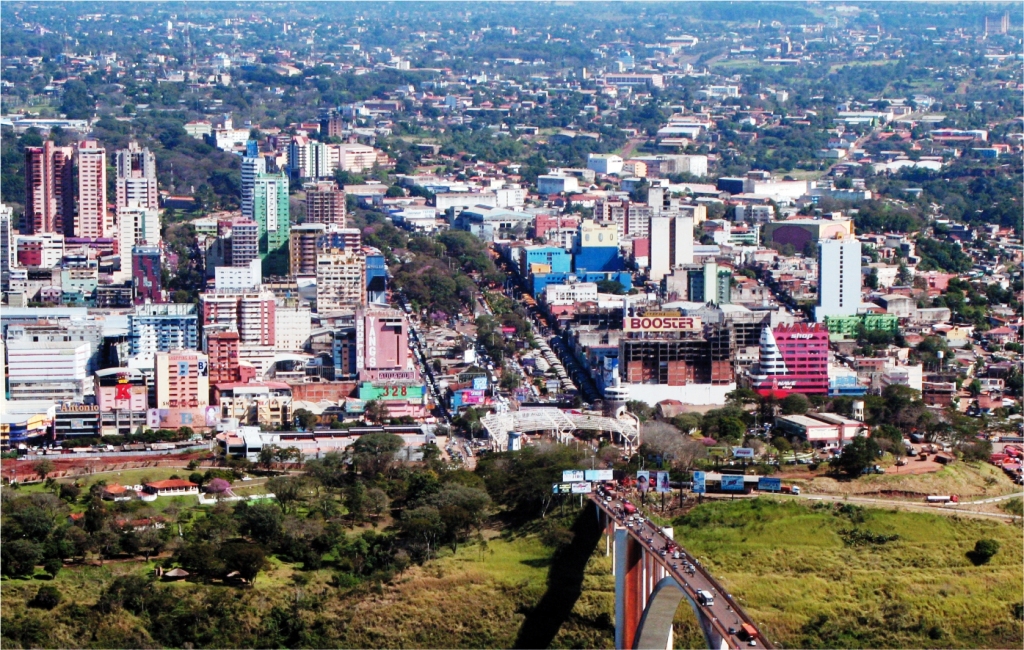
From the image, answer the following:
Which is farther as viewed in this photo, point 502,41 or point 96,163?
point 502,41

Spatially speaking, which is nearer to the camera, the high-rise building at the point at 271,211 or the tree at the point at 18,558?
the tree at the point at 18,558


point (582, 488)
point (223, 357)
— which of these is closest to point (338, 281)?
point (223, 357)

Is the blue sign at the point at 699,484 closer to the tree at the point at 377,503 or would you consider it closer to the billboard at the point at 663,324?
the tree at the point at 377,503

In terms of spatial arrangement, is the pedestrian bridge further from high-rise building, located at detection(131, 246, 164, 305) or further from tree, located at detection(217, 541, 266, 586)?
high-rise building, located at detection(131, 246, 164, 305)

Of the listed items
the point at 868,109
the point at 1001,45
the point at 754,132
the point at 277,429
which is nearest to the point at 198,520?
the point at 277,429

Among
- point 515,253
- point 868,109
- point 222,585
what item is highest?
point 868,109

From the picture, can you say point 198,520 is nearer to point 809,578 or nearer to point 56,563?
point 56,563

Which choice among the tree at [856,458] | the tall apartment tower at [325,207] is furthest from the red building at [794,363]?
the tall apartment tower at [325,207]
